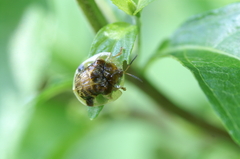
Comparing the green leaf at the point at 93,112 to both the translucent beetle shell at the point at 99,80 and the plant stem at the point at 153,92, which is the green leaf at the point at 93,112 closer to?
the translucent beetle shell at the point at 99,80

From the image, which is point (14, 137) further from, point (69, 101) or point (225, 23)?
point (225, 23)

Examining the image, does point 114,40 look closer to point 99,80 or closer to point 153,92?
point 99,80

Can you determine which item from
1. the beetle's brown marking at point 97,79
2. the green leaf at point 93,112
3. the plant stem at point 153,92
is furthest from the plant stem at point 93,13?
the green leaf at point 93,112

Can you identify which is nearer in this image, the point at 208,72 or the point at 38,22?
the point at 208,72

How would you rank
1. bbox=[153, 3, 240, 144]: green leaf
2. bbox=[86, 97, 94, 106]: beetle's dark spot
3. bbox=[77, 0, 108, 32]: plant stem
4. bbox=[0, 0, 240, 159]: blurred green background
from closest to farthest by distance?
1. bbox=[153, 3, 240, 144]: green leaf
2. bbox=[77, 0, 108, 32]: plant stem
3. bbox=[86, 97, 94, 106]: beetle's dark spot
4. bbox=[0, 0, 240, 159]: blurred green background

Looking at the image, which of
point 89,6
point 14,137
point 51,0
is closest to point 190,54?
point 89,6

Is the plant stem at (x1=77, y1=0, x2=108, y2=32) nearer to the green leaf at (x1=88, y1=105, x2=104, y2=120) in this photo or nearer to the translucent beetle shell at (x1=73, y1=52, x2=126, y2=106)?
the translucent beetle shell at (x1=73, y1=52, x2=126, y2=106)

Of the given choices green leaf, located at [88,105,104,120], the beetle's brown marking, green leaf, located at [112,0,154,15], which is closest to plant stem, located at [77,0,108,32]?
green leaf, located at [112,0,154,15]
